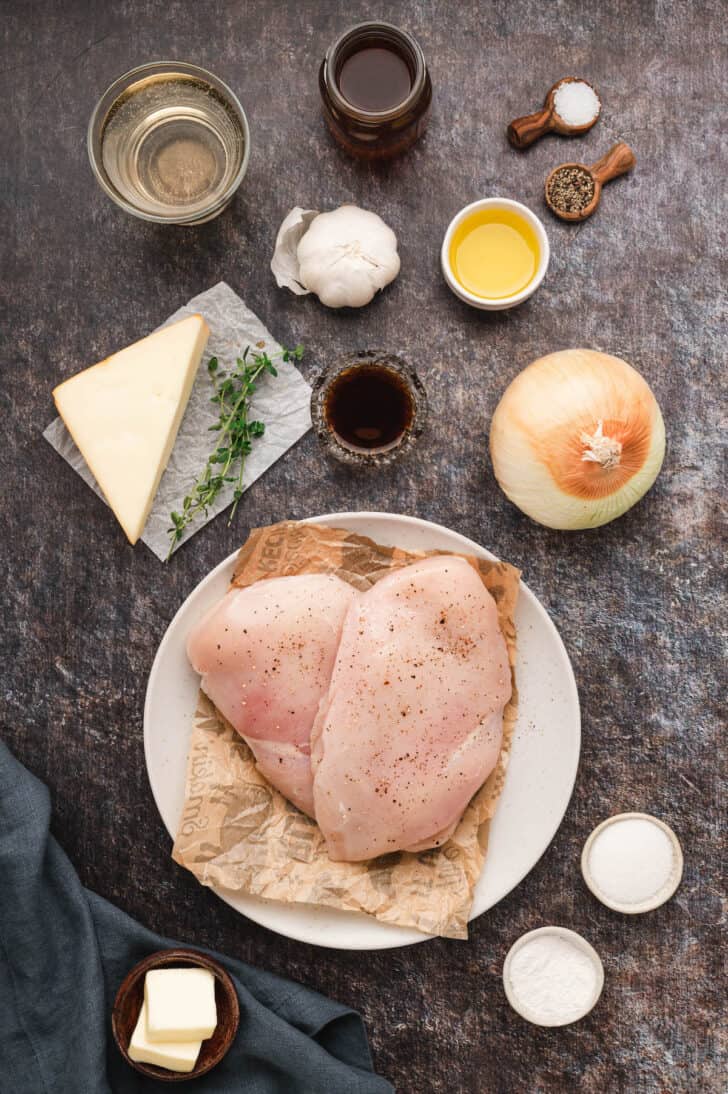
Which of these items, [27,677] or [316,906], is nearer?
[316,906]

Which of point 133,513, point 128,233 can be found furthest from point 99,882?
point 128,233

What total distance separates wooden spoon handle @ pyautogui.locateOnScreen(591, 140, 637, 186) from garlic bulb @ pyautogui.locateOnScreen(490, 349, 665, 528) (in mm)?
362

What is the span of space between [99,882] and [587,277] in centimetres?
143

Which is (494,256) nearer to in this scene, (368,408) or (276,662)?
(368,408)

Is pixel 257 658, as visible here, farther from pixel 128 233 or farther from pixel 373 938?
pixel 128 233

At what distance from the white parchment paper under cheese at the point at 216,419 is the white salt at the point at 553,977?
969 millimetres

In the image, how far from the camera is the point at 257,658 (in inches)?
56.2

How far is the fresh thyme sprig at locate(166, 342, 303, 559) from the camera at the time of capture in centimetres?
157

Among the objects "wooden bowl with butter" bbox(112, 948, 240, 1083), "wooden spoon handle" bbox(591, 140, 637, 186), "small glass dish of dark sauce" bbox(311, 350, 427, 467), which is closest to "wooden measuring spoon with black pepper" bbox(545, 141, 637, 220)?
"wooden spoon handle" bbox(591, 140, 637, 186)

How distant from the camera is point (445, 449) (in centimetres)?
162

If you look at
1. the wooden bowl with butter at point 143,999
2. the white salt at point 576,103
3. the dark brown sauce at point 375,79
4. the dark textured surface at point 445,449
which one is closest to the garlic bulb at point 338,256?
the dark textured surface at point 445,449

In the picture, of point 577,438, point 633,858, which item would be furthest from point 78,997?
point 577,438

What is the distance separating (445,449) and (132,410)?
0.56 meters

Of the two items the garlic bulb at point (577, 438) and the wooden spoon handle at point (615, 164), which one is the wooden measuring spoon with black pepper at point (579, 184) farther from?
the garlic bulb at point (577, 438)
